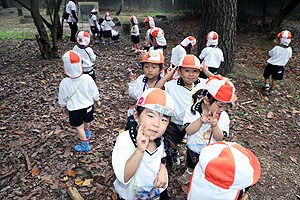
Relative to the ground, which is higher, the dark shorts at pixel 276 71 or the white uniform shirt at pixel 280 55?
the white uniform shirt at pixel 280 55

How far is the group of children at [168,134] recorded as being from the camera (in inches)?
61.0

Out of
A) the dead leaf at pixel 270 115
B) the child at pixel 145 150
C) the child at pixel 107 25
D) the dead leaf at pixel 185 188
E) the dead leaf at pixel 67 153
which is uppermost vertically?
the child at pixel 107 25

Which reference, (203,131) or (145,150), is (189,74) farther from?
(145,150)

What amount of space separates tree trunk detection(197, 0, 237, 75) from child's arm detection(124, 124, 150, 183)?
5.81 metres

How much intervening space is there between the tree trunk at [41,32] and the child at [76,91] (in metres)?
4.84

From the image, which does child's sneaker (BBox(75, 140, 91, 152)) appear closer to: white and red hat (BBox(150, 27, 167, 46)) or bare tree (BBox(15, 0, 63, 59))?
white and red hat (BBox(150, 27, 167, 46))

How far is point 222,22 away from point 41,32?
6.21 meters

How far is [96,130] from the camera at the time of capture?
4.50 m

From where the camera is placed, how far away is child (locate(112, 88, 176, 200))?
1.71 meters

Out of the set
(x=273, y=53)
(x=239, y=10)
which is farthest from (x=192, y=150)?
(x=239, y=10)

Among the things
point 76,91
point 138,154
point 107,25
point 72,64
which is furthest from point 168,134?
point 107,25

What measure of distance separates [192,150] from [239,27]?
12.8m

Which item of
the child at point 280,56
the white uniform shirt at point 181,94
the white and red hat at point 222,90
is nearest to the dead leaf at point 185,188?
the white uniform shirt at point 181,94

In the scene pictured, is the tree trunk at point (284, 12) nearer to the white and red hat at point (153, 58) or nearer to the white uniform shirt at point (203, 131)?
the white and red hat at point (153, 58)
